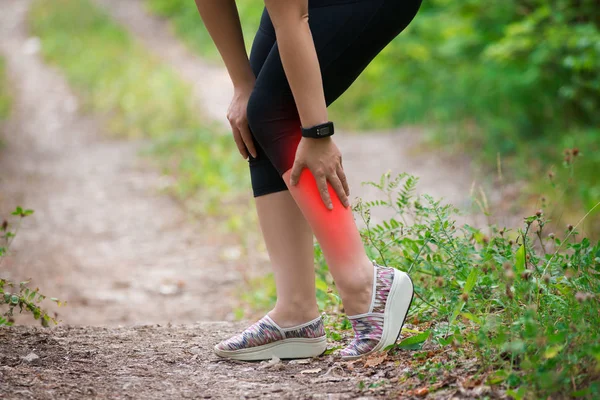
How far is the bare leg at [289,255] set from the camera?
187cm

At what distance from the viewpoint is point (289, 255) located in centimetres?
188

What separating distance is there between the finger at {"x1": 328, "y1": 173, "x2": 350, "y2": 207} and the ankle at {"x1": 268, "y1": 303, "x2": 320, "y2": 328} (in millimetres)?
369

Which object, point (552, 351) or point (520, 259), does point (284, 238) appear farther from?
point (552, 351)

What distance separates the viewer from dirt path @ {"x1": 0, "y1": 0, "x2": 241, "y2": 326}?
3.79 metres

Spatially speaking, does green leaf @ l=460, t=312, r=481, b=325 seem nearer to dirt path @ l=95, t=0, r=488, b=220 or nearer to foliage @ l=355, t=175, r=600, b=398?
foliage @ l=355, t=175, r=600, b=398

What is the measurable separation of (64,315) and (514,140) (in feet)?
13.3

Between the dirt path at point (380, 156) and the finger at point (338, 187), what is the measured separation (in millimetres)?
1763

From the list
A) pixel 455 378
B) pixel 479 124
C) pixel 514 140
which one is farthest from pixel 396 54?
pixel 455 378

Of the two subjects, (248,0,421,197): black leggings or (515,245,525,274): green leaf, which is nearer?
(248,0,421,197): black leggings

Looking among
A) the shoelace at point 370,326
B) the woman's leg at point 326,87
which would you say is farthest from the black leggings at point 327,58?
the shoelace at point 370,326

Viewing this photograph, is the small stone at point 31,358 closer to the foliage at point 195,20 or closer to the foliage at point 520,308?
the foliage at point 520,308

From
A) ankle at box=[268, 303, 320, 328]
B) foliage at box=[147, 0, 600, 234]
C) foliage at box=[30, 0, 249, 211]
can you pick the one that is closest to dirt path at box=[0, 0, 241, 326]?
foliage at box=[30, 0, 249, 211]

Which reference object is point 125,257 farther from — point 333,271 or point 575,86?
point 575,86

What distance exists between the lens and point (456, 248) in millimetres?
2094
